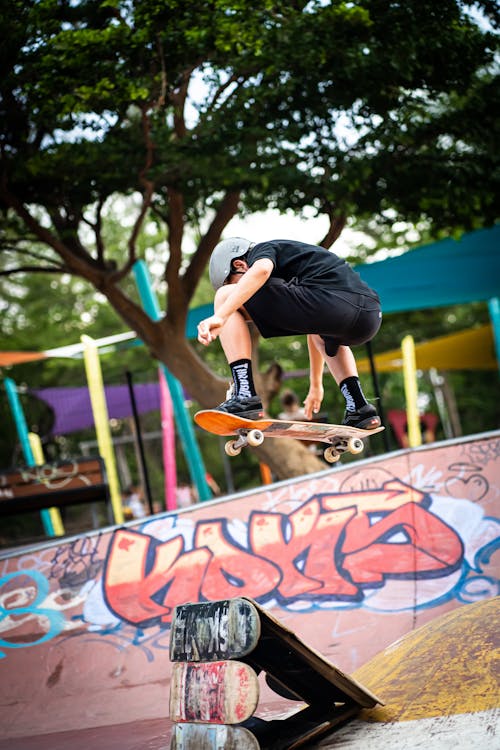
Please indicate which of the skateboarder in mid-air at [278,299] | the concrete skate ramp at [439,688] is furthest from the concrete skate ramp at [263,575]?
the skateboarder in mid-air at [278,299]

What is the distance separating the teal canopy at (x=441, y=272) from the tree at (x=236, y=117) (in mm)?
396

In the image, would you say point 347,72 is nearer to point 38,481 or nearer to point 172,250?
point 172,250

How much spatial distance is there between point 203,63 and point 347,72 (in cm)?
191

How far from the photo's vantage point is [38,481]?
11.8 metres

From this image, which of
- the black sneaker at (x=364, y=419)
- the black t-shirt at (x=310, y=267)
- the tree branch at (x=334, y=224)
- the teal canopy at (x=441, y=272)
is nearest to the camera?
the black t-shirt at (x=310, y=267)

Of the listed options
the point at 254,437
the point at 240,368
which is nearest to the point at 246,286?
the point at 240,368

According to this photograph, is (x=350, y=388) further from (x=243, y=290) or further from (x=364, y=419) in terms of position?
(x=243, y=290)

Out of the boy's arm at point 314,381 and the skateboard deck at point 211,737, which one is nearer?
the skateboard deck at point 211,737

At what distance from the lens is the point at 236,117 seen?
10336 mm

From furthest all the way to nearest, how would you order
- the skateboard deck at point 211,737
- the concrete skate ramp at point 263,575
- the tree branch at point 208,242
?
the tree branch at point 208,242 < the concrete skate ramp at point 263,575 < the skateboard deck at point 211,737

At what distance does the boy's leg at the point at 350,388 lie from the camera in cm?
507

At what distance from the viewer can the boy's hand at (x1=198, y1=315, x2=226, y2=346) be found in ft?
12.8

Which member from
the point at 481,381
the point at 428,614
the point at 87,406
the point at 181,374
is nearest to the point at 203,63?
the point at 181,374

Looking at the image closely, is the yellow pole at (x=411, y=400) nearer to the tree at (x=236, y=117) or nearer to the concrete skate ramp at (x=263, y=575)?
the tree at (x=236, y=117)
